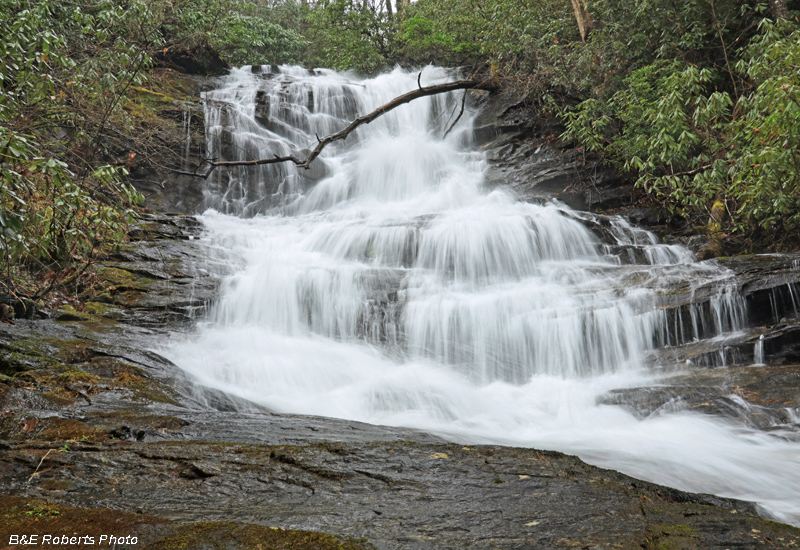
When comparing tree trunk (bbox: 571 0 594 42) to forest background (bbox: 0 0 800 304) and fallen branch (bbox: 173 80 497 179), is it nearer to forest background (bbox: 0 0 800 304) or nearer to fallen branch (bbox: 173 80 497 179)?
forest background (bbox: 0 0 800 304)

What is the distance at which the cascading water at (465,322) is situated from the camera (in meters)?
5.16

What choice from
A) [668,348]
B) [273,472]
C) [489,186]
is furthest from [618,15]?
[273,472]

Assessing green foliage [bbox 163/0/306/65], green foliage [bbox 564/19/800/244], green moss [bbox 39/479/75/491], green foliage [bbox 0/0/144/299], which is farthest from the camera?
green foliage [bbox 163/0/306/65]

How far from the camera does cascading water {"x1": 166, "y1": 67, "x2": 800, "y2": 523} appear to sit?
516cm

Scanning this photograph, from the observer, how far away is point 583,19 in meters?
14.7

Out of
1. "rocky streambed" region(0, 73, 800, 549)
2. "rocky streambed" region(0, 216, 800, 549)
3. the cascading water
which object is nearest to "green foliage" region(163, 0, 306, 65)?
the cascading water

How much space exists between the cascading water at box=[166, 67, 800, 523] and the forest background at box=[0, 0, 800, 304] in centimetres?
179

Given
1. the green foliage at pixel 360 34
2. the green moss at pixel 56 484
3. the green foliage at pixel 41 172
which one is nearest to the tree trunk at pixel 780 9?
the green foliage at pixel 41 172

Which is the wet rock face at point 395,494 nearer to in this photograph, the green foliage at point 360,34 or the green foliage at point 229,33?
the green foliage at point 229,33

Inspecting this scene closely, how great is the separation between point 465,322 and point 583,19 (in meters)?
11.0

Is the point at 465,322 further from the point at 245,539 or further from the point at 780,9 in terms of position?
the point at 780,9

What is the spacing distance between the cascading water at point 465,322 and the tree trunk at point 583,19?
4674 mm

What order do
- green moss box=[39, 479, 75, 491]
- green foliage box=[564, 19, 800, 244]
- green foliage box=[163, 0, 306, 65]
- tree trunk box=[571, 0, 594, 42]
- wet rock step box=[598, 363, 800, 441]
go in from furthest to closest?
green foliage box=[163, 0, 306, 65]
tree trunk box=[571, 0, 594, 42]
green foliage box=[564, 19, 800, 244]
wet rock step box=[598, 363, 800, 441]
green moss box=[39, 479, 75, 491]

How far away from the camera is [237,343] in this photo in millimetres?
7973
